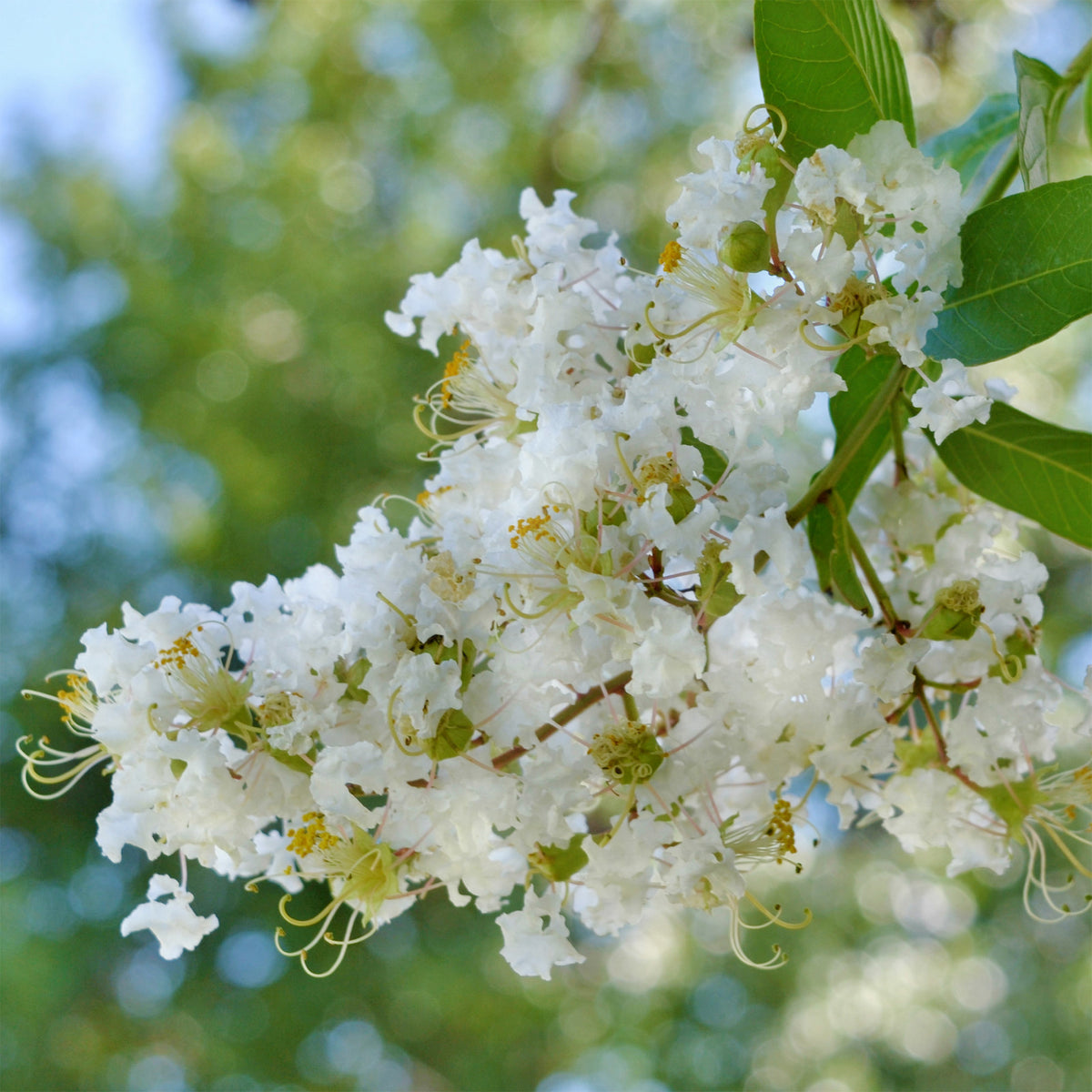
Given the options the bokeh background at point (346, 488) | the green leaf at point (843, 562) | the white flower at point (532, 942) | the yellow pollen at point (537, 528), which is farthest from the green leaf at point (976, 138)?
the bokeh background at point (346, 488)

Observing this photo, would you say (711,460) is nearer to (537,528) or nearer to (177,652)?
(537,528)

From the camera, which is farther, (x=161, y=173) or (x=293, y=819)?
(x=161, y=173)

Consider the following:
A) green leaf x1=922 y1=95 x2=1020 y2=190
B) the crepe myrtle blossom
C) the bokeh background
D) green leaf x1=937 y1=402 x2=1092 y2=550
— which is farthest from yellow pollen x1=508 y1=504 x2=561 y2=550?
the bokeh background

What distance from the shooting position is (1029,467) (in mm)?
721

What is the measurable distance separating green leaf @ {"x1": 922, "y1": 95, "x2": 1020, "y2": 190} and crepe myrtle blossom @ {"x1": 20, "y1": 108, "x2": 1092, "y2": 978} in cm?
19

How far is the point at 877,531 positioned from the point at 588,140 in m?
3.92

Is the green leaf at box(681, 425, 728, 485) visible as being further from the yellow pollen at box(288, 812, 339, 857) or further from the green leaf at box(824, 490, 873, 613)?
the yellow pollen at box(288, 812, 339, 857)

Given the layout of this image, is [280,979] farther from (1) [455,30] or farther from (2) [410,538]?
(1) [455,30]

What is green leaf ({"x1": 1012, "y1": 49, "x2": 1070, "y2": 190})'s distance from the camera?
62 cm

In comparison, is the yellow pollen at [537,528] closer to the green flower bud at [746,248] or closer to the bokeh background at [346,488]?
the green flower bud at [746,248]

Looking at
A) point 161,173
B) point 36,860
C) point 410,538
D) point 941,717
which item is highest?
point 410,538

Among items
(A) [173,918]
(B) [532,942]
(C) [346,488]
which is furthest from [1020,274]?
(C) [346,488]

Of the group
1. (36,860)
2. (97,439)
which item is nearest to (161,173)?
(97,439)

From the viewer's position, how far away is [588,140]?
173 inches
